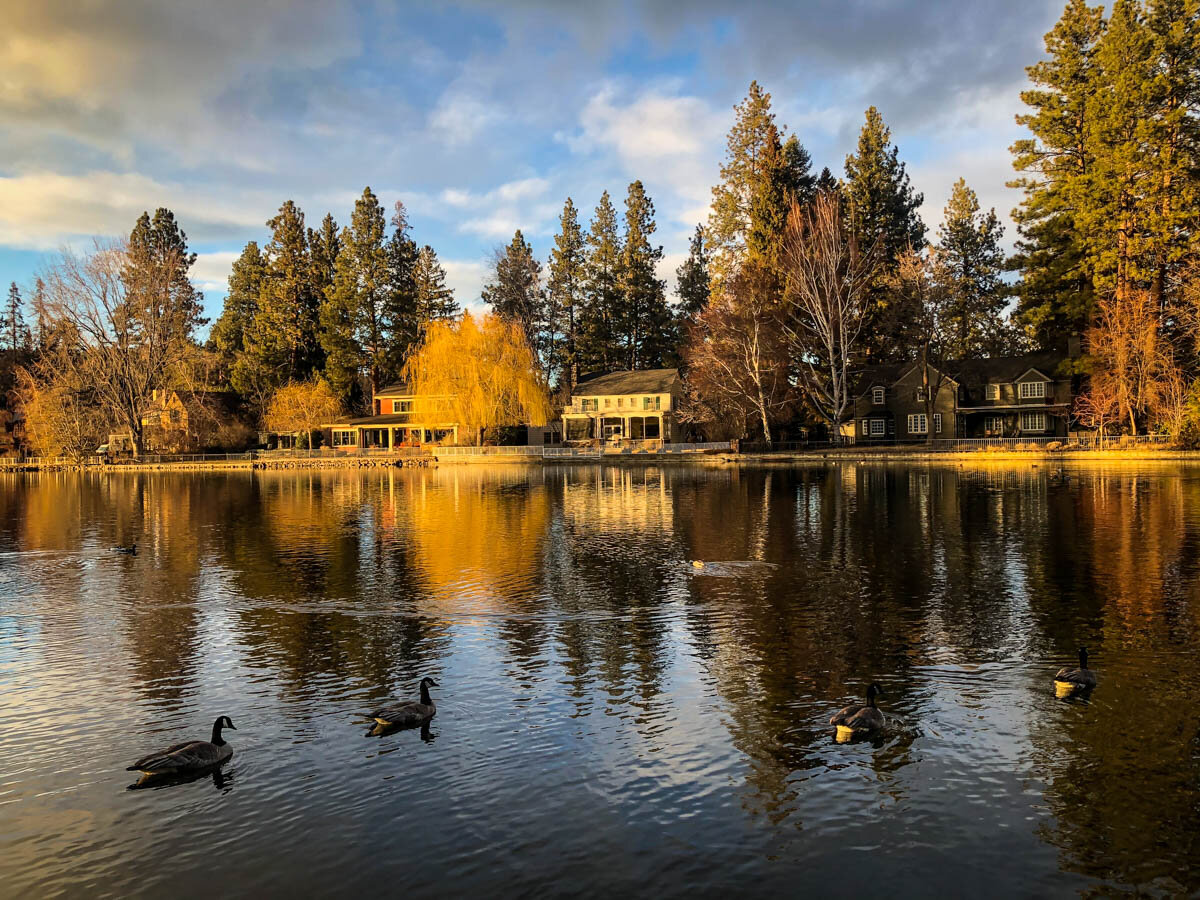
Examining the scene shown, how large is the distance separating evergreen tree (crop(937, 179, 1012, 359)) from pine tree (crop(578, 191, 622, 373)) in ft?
117

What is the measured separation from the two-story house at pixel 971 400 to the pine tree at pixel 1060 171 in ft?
18.5

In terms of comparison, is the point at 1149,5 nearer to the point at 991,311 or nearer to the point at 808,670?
the point at 991,311

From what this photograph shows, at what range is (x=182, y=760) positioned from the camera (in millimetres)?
9070

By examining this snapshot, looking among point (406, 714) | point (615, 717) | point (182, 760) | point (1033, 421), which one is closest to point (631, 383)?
point (1033, 421)

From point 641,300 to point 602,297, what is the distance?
4.69m

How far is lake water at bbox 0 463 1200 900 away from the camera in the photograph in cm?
731

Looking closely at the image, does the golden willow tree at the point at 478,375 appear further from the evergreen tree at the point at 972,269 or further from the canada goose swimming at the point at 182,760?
the canada goose swimming at the point at 182,760

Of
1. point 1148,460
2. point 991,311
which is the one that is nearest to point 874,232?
point 991,311

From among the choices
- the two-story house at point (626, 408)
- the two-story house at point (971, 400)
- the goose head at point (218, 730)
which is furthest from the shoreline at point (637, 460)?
the goose head at point (218, 730)

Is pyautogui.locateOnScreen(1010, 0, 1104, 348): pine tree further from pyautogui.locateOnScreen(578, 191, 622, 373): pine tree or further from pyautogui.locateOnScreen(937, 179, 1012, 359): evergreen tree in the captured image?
pyautogui.locateOnScreen(578, 191, 622, 373): pine tree

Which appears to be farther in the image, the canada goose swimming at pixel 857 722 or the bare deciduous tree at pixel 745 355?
the bare deciduous tree at pixel 745 355

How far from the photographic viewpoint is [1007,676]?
1179cm

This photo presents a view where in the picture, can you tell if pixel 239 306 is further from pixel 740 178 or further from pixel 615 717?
pixel 615 717

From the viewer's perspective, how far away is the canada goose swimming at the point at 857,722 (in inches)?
380
